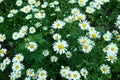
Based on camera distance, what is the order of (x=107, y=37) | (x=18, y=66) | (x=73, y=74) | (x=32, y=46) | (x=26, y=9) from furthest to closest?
(x=26, y=9) < (x=107, y=37) < (x=18, y=66) < (x=32, y=46) < (x=73, y=74)

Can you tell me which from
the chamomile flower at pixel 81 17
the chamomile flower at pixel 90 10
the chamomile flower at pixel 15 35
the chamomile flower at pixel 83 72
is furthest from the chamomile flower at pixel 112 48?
the chamomile flower at pixel 15 35

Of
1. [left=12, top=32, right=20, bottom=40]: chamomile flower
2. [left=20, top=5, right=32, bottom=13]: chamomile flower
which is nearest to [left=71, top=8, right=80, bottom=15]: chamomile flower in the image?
[left=20, top=5, right=32, bottom=13]: chamomile flower

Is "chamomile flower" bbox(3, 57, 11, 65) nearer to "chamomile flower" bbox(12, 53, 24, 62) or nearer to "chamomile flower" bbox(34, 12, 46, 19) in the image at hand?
"chamomile flower" bbox(12, 53, 24, 62)

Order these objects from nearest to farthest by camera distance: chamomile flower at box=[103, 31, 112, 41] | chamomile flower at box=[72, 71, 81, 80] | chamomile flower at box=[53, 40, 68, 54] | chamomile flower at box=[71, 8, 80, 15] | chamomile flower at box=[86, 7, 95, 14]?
chamomile flower at box=[72, 71, 81, 80] < chamomile flower at box=[53, 40, 68, 54] < chamomile flower at box=[103, 31, 112, 41] < chamomile flower at box=[71, 8, 80, 15] < chamomile flower at box=[86, 7, 95, 14]

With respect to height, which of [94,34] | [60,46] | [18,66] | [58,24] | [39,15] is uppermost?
[39,15]

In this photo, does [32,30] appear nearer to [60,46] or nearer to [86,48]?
[60,46]

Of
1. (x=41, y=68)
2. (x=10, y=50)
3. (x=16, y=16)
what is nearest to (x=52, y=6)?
(x=16, y=16)

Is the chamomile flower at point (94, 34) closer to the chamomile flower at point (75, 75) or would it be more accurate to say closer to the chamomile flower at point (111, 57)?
the chamomile flower at point (111, 57)

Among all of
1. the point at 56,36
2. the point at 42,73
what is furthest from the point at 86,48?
the point at 42,73

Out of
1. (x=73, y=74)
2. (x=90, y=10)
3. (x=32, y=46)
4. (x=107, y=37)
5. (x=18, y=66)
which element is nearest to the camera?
(x=73, y=74)
